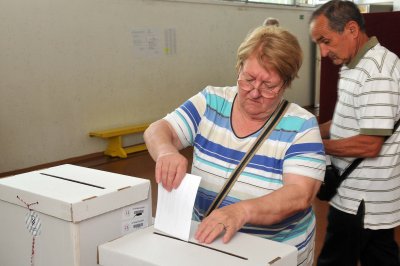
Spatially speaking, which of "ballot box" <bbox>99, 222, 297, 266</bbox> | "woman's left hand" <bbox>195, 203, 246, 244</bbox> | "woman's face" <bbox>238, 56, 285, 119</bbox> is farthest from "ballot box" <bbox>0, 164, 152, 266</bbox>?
"woman's face" <bbox>238, 56, 285, 119</bbox>

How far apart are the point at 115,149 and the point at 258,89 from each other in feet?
12.1

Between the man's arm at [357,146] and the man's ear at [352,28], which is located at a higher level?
the man's ear at [352,28]

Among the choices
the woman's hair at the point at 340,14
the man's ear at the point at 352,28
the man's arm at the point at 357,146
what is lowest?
the man's arm at the point at 357,146

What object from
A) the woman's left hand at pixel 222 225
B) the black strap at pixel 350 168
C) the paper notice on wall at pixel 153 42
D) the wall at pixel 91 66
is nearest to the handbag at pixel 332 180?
the black strap at pixel 350 168

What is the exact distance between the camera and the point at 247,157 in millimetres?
1321

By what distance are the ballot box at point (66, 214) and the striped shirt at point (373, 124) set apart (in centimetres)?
94

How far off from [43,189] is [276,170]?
2.07 ft

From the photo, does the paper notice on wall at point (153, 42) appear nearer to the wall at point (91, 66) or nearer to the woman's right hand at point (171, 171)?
the wall at point (91, 66)

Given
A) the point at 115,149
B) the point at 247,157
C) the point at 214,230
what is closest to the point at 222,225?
the point at 214,230

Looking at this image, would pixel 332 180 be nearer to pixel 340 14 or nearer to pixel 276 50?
pixel 340 14

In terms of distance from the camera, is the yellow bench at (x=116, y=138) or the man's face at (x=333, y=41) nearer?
the man's face at (x=333, y=41)

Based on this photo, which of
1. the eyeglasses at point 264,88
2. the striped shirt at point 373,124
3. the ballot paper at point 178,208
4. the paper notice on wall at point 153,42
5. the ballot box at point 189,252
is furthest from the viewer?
the paper notice on wall at point 153,42

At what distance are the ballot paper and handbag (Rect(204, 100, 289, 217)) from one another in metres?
0.25

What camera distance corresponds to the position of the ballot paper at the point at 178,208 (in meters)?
1.08
